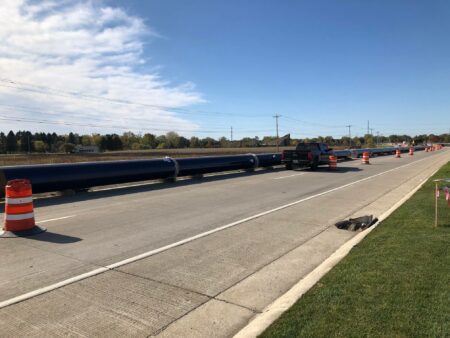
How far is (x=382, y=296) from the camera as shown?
13.6ft

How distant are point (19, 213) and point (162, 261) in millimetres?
3526

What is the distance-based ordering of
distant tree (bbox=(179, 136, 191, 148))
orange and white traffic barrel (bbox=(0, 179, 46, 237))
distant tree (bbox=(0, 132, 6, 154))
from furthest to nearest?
1. distant tree (bbox=(179, 136, 191, 148))
2. distant tree (bbox=(0, 132, 6, 154))
3. orange and white traffic barrel (bbox=(0, 179, 46, 237))

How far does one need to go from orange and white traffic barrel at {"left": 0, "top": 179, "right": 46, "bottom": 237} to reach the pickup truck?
18.1 m

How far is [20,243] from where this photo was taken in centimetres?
691

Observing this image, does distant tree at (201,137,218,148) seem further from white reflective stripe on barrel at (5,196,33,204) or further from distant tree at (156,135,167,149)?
white reflective stripe on barrel at (5,196,33,204)

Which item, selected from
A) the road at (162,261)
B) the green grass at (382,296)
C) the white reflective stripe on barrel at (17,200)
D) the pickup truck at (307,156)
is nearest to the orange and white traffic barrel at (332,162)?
the pickup truck at (307,156)

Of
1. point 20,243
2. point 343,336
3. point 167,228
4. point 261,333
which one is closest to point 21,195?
point 20,243

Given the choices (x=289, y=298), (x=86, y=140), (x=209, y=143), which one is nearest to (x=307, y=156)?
(x=289, y=298)

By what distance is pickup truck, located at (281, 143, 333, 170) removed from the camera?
23.7 m

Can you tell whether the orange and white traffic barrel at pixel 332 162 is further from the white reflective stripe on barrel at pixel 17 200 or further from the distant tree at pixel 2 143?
the distant tree at pixel 2 143

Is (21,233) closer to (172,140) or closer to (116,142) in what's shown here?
(116,142)

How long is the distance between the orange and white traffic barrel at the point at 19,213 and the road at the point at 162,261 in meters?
0.40

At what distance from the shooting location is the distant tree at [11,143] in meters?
129

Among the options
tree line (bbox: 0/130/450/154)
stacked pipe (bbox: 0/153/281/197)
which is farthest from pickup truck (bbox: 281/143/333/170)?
tree line (bbox: 0/130/450/154)
